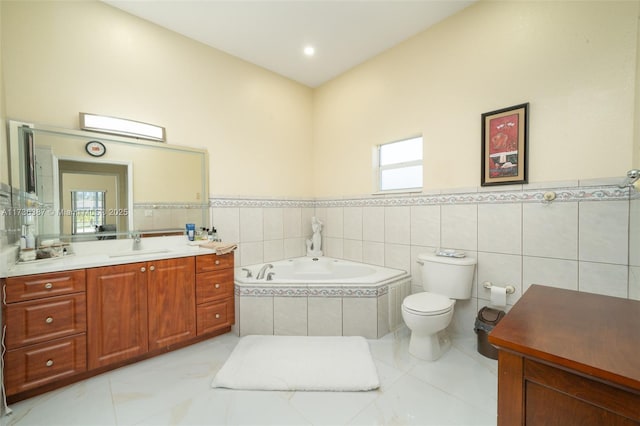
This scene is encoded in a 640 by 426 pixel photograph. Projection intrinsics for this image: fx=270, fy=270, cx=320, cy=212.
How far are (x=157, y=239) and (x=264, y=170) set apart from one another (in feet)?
4.46

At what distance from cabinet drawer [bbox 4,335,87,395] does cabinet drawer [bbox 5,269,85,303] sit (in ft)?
1.00

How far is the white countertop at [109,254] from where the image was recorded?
1.67 meters

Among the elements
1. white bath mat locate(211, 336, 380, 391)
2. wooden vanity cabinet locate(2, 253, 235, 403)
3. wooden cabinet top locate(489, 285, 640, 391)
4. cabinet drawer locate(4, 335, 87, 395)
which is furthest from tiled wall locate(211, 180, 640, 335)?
cabinet drawer locate(4, 335, 87, 395)

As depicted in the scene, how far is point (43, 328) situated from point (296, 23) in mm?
2966

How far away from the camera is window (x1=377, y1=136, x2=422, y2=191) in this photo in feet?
9.23

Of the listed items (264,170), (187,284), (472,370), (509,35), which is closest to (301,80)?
(264,170)

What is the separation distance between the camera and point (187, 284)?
86.7 inches

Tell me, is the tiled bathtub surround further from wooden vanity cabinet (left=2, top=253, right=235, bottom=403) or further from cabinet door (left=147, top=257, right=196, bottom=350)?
cabinet door (left=147, top=257, right=196, bottom=350)

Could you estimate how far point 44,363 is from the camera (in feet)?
5.40

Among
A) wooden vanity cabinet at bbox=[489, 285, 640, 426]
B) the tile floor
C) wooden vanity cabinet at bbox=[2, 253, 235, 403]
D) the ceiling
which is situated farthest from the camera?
the ceiling

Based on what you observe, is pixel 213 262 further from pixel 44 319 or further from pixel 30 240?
pixel 30 240

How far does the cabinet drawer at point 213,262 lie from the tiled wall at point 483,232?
512mm

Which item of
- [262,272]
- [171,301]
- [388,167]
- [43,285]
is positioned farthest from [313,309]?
[43,285]

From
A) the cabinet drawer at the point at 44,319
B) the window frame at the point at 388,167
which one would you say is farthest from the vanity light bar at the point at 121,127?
the window frame at the point at 388,167
